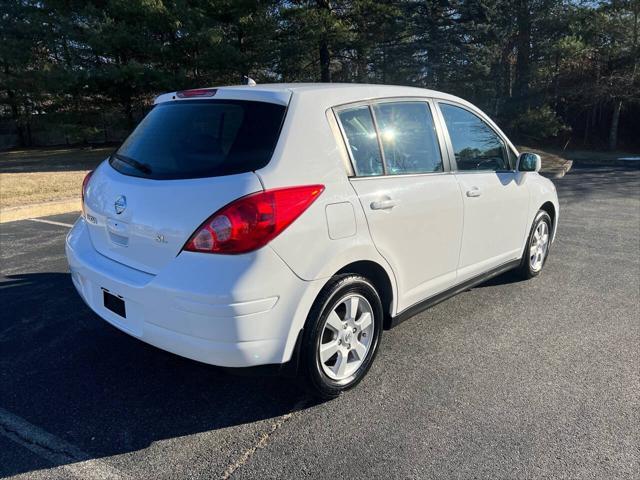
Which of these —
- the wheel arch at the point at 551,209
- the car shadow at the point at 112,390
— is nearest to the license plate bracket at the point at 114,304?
the car shadow at the point at 112,390

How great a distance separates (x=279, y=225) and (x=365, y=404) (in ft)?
3.97

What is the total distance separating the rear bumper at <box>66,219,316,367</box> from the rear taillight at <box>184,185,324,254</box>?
0.14 feet

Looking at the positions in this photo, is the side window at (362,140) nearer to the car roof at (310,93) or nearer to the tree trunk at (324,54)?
the car roof at (310,93)

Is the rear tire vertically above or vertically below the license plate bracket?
below

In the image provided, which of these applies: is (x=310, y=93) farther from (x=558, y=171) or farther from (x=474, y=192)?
(x=558, y=171)

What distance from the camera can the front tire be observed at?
2.70 meters

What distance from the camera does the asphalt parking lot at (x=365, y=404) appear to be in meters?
2.43

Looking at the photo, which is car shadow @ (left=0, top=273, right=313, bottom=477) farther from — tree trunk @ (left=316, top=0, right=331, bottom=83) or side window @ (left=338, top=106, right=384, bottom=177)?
tree trunk @ (left=316, top=0, right=331, bottom=83)

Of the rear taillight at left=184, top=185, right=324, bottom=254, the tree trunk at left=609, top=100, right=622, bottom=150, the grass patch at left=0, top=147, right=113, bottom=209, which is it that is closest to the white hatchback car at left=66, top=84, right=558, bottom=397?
the rear taillight at left=184, top=185, right=324, bottom=254

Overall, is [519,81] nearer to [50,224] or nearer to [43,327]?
[50,224]

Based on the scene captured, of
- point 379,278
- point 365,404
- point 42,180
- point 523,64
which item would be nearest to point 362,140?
point 379,278

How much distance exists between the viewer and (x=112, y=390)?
301 centimetres

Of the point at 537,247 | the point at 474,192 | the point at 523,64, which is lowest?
the point at 537,247

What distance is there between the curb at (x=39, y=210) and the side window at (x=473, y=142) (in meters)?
7.27
